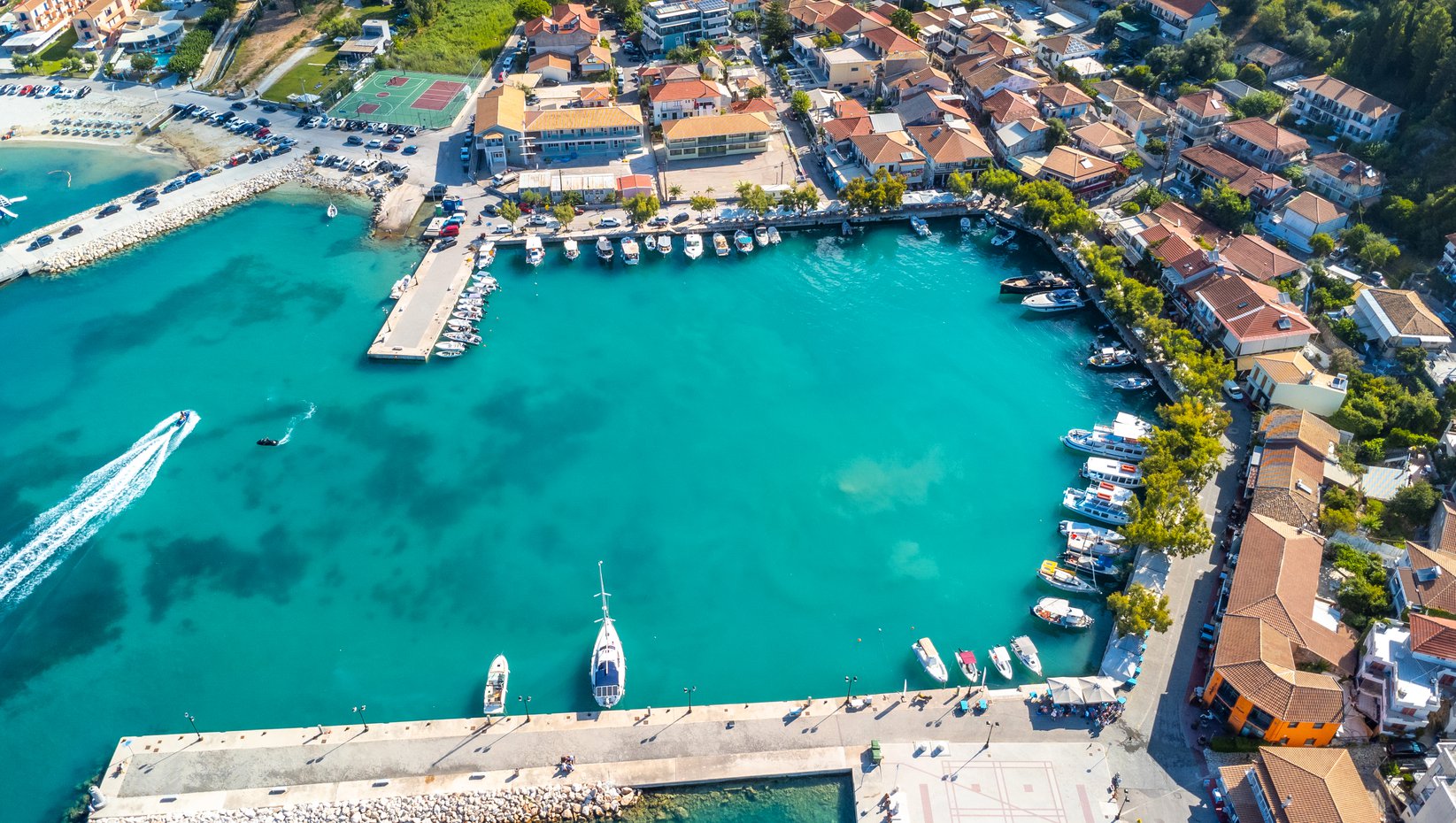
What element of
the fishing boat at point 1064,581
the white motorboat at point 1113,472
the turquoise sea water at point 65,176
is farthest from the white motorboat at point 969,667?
the turquoise sea water at point 65,176

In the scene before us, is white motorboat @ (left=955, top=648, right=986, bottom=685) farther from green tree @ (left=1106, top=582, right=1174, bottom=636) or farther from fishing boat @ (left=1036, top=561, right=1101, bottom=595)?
green tree @ (left=1106, top=582, right=1174, bottom=636)

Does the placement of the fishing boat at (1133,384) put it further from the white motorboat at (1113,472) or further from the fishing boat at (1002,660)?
the fishing boat at (1002,660)

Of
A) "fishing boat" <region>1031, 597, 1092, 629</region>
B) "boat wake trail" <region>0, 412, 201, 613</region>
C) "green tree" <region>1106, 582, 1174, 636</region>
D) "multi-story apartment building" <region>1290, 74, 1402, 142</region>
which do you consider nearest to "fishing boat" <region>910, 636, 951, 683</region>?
"fishing boat" <region>1031, 597, 1092, 629</region>

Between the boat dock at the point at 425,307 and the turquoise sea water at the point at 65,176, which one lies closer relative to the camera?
the boat dock at the point at 425,307

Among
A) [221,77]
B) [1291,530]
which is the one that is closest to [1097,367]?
[1291,530]

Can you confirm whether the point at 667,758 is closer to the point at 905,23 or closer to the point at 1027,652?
the point at 1027,652

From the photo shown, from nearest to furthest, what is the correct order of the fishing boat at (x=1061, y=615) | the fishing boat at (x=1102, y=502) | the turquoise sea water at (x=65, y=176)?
the fishing boat at (x=1061, y=615), the fishing boat at (x=1102, y=502), the turquoise sea water at (x=65, y=176)

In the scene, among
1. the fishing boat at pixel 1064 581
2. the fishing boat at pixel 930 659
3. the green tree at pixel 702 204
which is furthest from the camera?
the green tree at pixel 702 204
